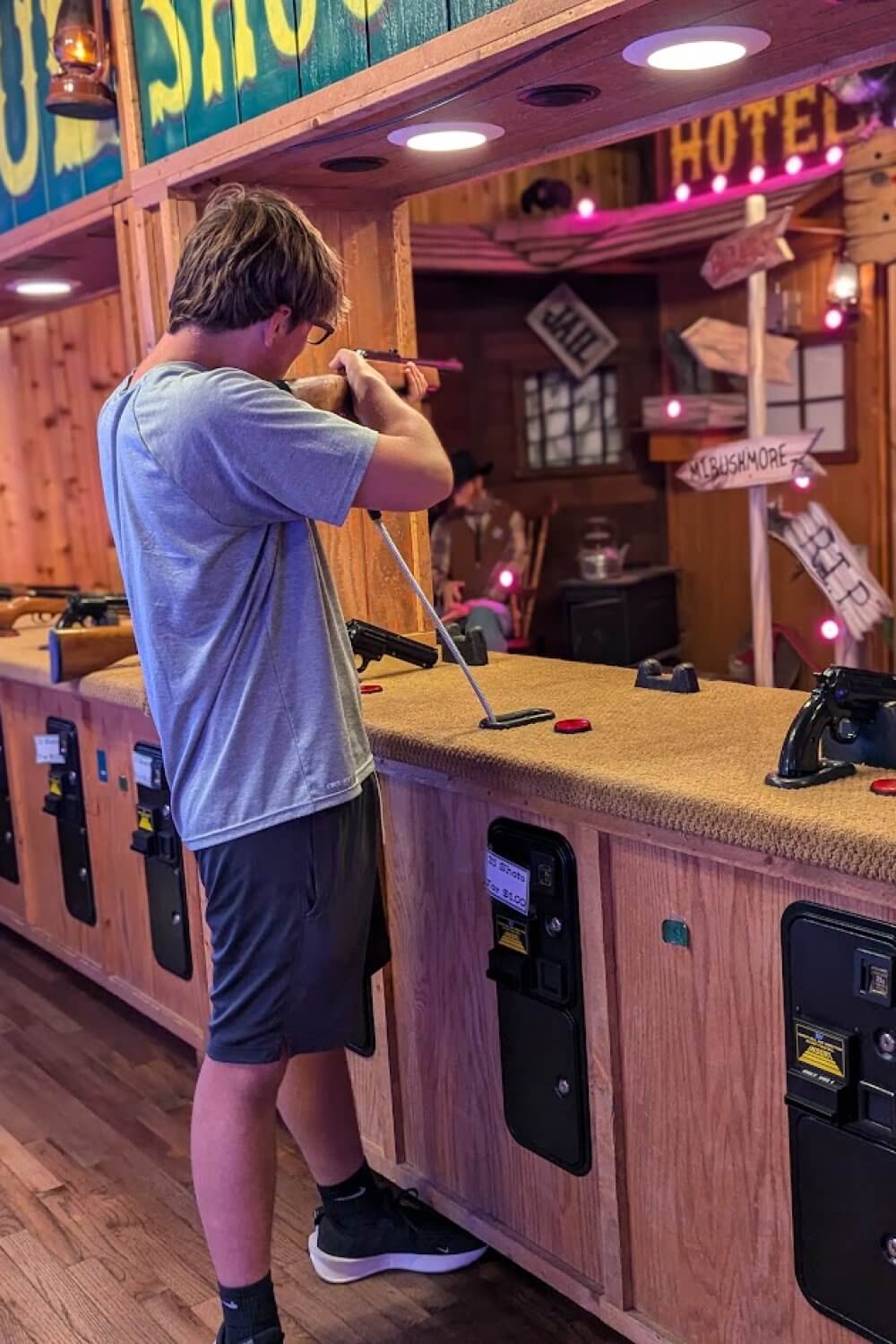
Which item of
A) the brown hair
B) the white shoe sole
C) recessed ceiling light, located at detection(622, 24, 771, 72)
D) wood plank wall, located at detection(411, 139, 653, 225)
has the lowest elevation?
the white shoe sole

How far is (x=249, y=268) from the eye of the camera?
1755 millimetres

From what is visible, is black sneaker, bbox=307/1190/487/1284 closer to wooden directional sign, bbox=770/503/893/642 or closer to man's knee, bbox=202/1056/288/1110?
man's knee, bbox=202/1056/288/1110

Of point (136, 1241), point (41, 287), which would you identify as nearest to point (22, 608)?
point (41, 287)

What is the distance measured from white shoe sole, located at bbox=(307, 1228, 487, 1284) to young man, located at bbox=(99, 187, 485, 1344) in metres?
0.33

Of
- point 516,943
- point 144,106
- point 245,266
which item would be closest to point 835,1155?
point 516,943

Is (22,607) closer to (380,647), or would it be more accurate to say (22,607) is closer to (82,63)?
(82,63)

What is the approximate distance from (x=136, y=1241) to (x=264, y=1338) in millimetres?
573

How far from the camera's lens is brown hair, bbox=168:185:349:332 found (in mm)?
1757

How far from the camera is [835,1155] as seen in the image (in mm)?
1608

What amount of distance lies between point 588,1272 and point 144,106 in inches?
95.7

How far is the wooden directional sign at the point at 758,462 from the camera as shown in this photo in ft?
14.8

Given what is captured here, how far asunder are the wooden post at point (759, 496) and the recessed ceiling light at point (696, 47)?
8.66 feet

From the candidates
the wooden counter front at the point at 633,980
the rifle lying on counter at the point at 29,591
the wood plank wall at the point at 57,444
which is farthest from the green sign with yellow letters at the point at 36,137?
the wooden counter front at the point at 633,980

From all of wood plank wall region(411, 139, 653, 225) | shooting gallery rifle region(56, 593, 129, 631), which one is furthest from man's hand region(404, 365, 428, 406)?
wood plank wall region(411, 139, 653, 225)
